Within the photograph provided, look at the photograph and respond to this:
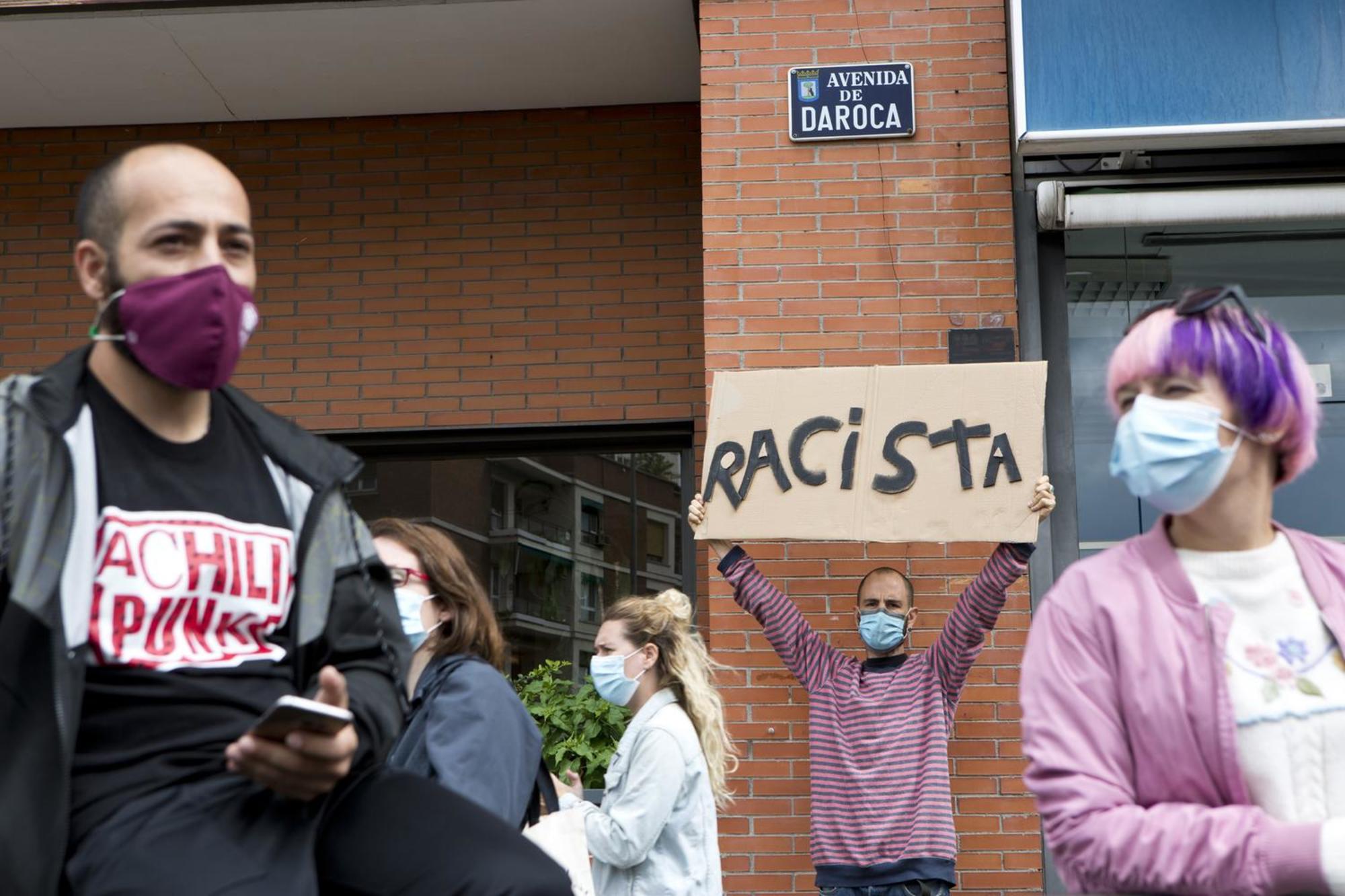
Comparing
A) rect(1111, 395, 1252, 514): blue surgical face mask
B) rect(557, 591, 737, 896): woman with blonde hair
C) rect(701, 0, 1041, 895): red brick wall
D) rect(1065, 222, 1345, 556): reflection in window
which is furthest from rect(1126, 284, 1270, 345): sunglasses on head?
rect(1065, 222, 1345, 556): reflection in window

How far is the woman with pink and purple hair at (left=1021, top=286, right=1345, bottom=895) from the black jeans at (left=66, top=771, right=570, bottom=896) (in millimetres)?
792

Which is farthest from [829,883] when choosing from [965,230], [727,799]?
[965,230]

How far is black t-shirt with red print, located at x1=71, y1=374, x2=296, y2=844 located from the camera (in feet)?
7.41

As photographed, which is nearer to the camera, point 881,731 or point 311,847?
point 311,847

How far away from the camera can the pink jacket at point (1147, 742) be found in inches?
84.7

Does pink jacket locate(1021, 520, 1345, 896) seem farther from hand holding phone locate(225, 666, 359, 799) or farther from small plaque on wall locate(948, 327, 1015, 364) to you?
small plaque on wall locate(948, 327, 1015, 364)

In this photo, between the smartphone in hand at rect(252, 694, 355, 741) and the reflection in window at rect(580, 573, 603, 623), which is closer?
the smartphone in hand at rect(252, 694, 355, 741)

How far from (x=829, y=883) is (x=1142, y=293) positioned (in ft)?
9.92

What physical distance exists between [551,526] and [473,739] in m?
4.53

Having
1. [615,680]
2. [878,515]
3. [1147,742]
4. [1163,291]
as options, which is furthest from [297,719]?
[1163,291]

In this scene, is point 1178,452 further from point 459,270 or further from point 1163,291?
point 459,270

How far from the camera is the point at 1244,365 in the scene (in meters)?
2.46

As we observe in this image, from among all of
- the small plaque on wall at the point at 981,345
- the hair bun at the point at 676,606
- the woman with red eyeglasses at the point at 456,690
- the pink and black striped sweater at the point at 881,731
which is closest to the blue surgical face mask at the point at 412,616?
the woman with red eyeglasses at the point at 456,690

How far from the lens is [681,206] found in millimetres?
8398
